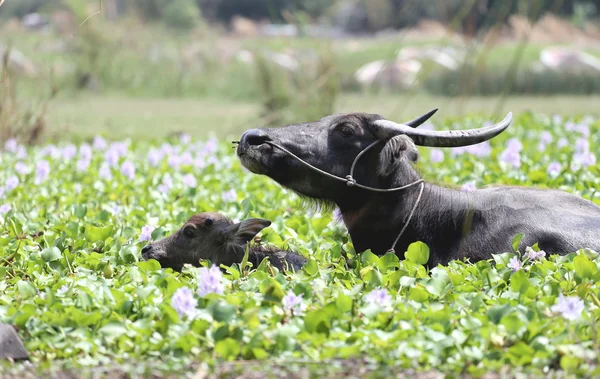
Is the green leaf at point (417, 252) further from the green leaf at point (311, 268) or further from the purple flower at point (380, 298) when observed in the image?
the purple flower at point (380, 298)

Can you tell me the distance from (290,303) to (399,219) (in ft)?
5.51

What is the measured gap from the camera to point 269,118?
15.3 m

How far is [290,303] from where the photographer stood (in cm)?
427

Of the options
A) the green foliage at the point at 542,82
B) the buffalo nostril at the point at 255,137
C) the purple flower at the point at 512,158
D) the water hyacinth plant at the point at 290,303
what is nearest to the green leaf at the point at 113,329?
the water hyacinth plant at the point at 290,303

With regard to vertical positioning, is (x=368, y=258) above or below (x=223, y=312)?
below

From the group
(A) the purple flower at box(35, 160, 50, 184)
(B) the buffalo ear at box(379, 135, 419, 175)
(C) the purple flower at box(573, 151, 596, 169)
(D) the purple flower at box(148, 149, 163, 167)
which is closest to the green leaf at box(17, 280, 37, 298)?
(B) the buffalo ear at box(379, 135, 419, 175)

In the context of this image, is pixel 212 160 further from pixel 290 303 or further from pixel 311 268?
pixel 290 303

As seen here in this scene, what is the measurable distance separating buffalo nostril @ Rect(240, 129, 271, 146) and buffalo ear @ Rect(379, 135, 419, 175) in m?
0.68

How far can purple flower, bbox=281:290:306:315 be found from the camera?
14.0 feet

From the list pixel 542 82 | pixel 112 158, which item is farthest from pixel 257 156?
pixel 542 82

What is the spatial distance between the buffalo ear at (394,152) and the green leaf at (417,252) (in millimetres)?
583

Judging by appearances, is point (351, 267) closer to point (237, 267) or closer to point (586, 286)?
point (237, 267)

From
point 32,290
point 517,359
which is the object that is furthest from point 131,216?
point 517,359

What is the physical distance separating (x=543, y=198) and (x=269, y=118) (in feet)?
31.6
